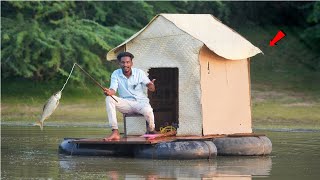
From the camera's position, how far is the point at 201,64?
18141mm

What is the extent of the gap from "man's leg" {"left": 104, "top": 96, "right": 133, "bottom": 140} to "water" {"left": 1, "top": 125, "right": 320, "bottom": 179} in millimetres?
472

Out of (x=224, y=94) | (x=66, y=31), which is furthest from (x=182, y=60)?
(x=66, y=31)

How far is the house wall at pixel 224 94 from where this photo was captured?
1825cm

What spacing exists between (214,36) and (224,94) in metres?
0.98

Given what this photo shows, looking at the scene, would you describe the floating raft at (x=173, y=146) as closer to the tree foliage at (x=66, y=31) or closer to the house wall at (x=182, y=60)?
the house wall at (x=182, y=60)

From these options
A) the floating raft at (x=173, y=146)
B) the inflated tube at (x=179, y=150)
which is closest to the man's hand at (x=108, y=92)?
the floating raft at (x=173, y=146)

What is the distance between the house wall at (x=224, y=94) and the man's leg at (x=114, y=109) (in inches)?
51.3

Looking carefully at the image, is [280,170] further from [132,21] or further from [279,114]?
[132,21]

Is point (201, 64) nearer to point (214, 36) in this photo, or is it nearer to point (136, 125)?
point (214, 36)

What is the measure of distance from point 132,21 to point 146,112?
15.0m

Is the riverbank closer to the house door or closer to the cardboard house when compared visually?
the house door

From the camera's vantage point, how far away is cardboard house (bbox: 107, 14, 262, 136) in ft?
59.6

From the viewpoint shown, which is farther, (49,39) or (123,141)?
(49,39)

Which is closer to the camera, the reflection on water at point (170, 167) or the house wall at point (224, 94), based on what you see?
the reflection on water at point (170, 167)
